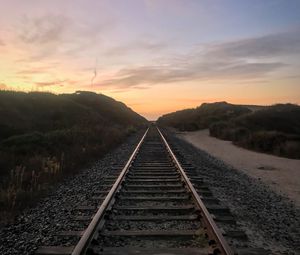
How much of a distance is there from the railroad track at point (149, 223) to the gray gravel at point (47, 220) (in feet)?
0.96

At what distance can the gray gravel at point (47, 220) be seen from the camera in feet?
19.0

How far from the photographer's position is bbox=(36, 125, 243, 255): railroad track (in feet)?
16.9

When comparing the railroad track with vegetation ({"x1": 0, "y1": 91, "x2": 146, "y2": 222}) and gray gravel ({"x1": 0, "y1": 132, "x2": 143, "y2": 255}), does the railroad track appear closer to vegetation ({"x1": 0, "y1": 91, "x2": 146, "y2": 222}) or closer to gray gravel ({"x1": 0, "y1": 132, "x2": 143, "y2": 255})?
gray gravel ({"x1": 0, "y1": 132, "x2": 143, "y2": 255})

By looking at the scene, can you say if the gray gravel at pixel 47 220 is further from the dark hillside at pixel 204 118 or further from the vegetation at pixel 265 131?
the dark hillside at pixel 204 118

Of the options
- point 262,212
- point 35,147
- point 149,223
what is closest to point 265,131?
point 35,147

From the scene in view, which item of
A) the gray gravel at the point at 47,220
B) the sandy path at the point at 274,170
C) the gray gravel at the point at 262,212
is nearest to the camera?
the gray gravel at the point at 47,220

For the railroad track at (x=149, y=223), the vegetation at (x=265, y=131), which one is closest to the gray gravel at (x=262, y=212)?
the railroad track at (x=149, y=223)

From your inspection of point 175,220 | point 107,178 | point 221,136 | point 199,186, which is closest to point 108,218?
point 175,220

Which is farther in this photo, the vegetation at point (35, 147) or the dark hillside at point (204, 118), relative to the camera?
the dark hillside at point (204, 118)

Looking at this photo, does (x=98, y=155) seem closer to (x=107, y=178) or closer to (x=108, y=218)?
(x=107, y=178)

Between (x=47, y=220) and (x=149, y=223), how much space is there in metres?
1.89

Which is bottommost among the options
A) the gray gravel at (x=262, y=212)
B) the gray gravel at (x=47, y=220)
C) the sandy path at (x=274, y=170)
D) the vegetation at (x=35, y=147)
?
the sandy path at (x=274, y=170)

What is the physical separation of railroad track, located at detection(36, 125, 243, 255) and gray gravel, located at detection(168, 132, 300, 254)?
436 millimetres

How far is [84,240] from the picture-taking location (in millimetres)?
5148
